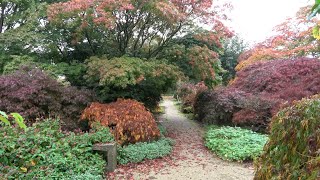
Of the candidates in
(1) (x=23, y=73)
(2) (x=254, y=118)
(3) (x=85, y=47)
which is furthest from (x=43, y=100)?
(2) (x=254, y=118)

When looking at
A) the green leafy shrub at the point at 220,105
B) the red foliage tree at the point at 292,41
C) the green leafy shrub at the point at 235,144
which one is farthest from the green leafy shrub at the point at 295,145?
the red foliage tree at the point at 292,41

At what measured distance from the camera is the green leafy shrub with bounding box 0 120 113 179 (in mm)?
4320

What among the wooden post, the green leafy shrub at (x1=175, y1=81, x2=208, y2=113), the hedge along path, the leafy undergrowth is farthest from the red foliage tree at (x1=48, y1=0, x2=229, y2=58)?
the green leafy shrub at (x1=175, y1=81, x2=208, y2=113)

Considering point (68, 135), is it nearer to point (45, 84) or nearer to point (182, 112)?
point (45, 84)

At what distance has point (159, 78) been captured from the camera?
25.4ft

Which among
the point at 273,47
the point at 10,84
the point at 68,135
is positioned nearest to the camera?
the point at 68,135

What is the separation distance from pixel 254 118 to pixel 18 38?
6.87 m

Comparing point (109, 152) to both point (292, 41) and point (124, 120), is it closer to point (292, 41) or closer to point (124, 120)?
point (124, 120)

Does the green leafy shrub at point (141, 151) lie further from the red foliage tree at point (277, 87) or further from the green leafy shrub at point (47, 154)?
the red foliage tree at point (277, 87)

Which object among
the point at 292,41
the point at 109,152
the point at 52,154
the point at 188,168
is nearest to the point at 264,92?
the point at 292,41

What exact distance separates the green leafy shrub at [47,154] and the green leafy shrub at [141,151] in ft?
1.64

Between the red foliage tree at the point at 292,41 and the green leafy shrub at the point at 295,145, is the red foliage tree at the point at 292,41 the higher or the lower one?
the higher one

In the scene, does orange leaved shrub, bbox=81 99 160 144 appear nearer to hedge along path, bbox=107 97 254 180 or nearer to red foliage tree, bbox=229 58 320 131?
hedge along path, bbox=107 97 254 180

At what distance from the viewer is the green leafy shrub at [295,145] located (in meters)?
1.59
